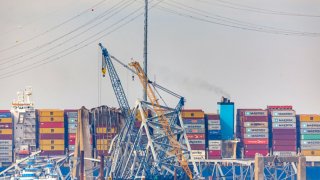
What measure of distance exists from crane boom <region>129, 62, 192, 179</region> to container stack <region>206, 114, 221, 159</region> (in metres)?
17.5

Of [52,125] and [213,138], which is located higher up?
[52,125]

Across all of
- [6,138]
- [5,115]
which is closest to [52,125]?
[6,138]

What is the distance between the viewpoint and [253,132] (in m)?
160

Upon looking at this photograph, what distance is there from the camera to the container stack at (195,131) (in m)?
156

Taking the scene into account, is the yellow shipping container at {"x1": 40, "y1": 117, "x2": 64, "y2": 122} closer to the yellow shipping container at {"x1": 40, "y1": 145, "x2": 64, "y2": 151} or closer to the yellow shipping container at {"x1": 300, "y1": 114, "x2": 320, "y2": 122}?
the yellow shipping container at {"x1": 40, "y1": 145, "x2": 64, "y2": 151}

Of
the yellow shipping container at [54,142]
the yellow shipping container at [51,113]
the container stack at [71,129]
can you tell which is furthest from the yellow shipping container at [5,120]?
the container stack at [71,129]

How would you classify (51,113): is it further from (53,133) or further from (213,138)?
(213,138)

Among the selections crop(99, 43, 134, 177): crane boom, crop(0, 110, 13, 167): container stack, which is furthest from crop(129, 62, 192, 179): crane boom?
crop(0, 110, 13, 167): container stack

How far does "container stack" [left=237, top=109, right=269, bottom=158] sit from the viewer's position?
6240 inches

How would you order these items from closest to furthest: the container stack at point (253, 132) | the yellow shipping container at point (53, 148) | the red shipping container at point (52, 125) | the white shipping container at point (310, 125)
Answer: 1. the yellow shipping container at point (53, 148)
2. the red shipping container at point (52, 125)
3. the container stack at point (253, 132)
4. the white shipping container at point (310, 125)

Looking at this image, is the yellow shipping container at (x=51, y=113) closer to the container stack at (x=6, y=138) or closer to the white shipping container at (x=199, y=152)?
the container stack at (x=6, y=138)

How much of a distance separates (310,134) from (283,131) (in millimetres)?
4007

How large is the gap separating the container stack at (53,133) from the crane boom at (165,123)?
1812 cm

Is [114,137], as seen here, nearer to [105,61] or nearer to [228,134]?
[105,61]
